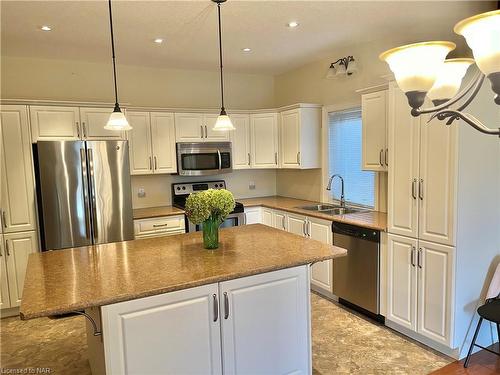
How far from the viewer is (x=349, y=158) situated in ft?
13.9

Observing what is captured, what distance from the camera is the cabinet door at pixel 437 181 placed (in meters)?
Result: 2.55

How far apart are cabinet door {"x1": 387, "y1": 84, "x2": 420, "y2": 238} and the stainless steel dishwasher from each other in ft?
0.92

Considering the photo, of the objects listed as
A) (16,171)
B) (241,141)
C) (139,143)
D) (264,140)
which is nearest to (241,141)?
(241,141)

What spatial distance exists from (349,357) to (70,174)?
3.03 m

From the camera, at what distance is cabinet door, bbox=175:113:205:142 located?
14.8 ft

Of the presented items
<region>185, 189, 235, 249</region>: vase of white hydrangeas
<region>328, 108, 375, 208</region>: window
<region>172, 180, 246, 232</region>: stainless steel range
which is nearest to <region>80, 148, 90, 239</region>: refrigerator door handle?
<region>172, 180, 246, 232</region>: stainless steel range

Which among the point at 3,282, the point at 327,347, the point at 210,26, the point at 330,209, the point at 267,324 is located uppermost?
the point at 210,26

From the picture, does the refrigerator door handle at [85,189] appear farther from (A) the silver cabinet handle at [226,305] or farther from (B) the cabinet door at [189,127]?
(A) the silver cabinet handle at [226,305]

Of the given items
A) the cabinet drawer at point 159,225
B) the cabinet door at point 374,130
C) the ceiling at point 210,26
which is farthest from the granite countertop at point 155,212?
the cabinet door at point 374,130

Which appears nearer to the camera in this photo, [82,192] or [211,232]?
[211,232]

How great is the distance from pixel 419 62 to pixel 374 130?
236 centimetres

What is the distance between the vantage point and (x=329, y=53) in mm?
4191

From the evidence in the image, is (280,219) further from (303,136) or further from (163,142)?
(163,142)

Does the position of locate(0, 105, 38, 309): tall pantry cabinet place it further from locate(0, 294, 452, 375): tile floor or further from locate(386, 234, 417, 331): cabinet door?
locate(386, 234, 417, 331): cabinet door
